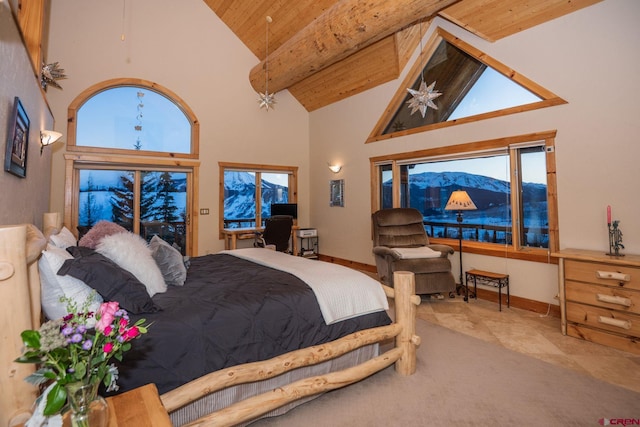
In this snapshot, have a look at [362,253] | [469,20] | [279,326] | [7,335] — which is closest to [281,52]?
[469,20]

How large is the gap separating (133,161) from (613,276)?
6.17 metres

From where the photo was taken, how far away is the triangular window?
365 cm

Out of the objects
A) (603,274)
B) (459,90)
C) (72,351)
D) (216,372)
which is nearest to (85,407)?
(72,351)

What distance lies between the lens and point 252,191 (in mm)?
6348

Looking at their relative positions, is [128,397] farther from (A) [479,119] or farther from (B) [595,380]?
(A) [479,119]

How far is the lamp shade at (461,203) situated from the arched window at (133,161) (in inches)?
167

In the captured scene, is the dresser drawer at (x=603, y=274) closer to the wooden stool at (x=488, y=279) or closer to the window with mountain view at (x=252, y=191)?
the wooden stool at (x=488, y=279)

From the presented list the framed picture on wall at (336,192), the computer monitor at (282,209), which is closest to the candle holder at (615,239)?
the framed picture on wall at (336,192)

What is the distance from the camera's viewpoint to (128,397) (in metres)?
1.06

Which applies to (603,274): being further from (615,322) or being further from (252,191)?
(252,191)

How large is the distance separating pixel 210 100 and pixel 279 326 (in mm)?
5071

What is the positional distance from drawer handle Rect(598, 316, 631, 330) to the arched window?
553 cm

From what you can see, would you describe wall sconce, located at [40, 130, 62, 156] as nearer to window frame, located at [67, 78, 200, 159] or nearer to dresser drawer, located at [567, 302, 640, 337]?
window frame, located at [67, 78, 200, 159]

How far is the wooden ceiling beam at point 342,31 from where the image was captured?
10.4ft
